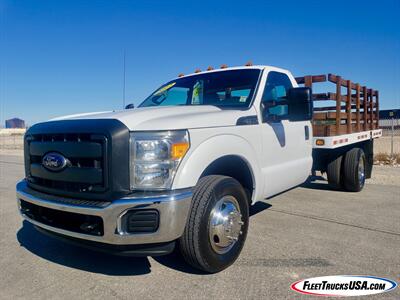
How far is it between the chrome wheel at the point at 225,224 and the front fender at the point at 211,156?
395mm

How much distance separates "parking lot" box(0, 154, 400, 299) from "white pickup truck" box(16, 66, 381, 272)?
30 centimetres

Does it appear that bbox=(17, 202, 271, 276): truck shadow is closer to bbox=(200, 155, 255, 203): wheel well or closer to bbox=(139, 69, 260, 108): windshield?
bbox=(200, 155, 255, 203): wheel well

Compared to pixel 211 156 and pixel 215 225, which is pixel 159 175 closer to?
pixel 211 156

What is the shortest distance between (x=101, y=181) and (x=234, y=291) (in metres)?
1.38

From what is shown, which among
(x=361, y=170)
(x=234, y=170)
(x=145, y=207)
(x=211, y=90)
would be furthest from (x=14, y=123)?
(x=145, y=207)

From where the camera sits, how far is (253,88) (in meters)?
3.75

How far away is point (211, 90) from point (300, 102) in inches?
50.5

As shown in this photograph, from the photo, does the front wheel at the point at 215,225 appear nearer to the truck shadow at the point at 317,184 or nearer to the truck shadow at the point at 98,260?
the truck shadow at the point at 98,260

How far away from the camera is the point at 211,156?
2795mm

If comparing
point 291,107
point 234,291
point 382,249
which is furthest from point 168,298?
point 382,249

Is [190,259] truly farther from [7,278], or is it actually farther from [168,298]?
[7,278]

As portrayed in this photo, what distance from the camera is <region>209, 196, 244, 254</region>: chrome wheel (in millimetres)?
2830

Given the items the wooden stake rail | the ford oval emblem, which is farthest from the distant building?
the ford oval emblem

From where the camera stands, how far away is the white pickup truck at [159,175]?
2410 mm
